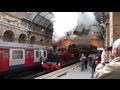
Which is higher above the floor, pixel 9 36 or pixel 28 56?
pixel 9 36

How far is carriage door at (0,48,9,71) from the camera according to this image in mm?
11773

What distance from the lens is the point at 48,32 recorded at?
51.5 ft

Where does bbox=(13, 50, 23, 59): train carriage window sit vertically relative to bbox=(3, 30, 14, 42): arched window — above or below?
below

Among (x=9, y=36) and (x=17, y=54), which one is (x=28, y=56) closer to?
(x=17, y=54)

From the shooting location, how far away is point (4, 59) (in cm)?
1209

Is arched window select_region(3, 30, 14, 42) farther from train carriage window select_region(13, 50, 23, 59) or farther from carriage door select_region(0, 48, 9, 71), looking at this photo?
carriage door select_region(0, 48, 9, 71)

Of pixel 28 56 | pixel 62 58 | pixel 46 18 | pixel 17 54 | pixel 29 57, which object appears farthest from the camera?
pixel 62 58

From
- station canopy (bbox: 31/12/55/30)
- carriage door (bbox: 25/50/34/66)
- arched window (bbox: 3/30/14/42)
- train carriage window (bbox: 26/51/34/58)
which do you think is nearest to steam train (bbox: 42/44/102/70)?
carriage door (bbox: 25/50/34/66)

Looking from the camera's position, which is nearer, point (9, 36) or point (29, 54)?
point (29, 54)

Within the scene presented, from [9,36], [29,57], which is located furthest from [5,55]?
[9,36]

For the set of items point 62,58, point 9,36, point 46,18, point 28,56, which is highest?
point 46,18
